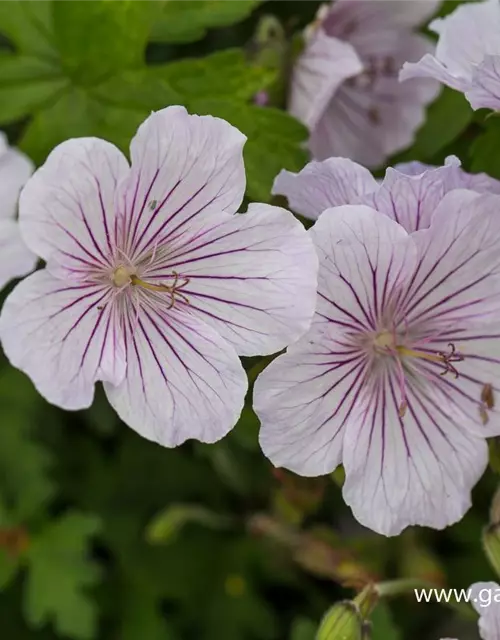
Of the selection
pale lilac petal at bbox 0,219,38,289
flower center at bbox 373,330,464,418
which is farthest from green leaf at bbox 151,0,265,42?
flower center at bbox 373,330,464,418

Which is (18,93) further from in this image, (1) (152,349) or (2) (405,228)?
(2) (405,228)

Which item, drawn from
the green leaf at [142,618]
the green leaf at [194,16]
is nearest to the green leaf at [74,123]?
the green leaf at [194,16]

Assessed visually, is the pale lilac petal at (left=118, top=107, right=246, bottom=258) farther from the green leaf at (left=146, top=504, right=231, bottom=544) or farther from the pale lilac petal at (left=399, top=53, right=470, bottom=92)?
the green leaf at (left=146, top=504, right=231, bottom=544)

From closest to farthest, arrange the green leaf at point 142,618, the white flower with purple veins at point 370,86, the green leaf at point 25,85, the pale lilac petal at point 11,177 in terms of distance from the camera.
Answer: the pale lilac petal at point 11,177 < the green leaf at point 25,85 < the white flower with purple veins at point 370,86 < the green leaf at point 142,618

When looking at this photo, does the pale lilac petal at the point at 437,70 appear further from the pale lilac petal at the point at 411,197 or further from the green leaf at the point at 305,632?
the green leaf at the point at 305,632

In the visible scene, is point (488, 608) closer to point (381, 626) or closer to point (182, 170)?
point (381, 626)

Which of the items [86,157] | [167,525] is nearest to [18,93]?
[86,157]
